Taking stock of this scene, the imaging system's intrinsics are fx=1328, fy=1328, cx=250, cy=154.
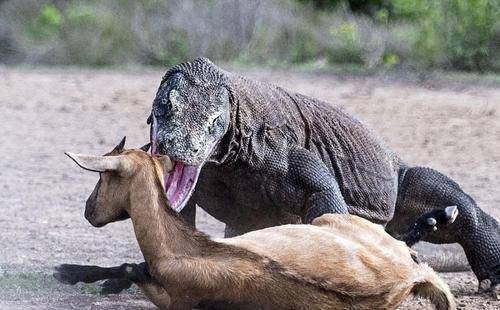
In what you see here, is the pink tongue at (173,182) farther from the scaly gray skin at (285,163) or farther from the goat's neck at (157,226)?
the goat's neck at (157,226)

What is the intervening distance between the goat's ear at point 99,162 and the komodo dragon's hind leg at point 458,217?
3019 millimetres

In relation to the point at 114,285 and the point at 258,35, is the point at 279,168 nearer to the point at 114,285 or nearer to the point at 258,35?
the point at 114,285

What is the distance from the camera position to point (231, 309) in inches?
258

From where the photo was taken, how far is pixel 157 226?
673 cm

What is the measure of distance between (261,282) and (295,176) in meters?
1.98

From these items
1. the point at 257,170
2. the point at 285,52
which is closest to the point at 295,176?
the point at 257,170

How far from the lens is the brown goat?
21.2 feet

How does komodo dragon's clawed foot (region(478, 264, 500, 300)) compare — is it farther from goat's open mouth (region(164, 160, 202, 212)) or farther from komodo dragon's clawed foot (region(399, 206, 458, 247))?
goat's open mouth (region(164, 160, 202, 212))

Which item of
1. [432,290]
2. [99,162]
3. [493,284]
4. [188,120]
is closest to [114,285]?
[188,120]

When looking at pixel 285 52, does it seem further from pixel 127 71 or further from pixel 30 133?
pixel 30 133

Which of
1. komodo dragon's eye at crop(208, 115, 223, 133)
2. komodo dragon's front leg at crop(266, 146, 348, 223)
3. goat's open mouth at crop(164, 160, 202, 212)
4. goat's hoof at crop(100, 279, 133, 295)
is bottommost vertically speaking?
goat's hoof at crop(100, 279, 133, 295)

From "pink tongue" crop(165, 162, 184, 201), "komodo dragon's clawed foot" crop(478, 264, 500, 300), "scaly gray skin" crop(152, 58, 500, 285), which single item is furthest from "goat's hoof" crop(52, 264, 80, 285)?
"komodo dragon's clawed foot" crop(478, 264, 500, 300)

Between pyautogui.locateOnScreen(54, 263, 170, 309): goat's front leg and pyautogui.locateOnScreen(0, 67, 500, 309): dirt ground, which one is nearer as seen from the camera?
pyautogui.locateOnScreen(54, 263, 170, 309): goat's front leg

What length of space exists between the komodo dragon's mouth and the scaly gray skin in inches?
2.0
